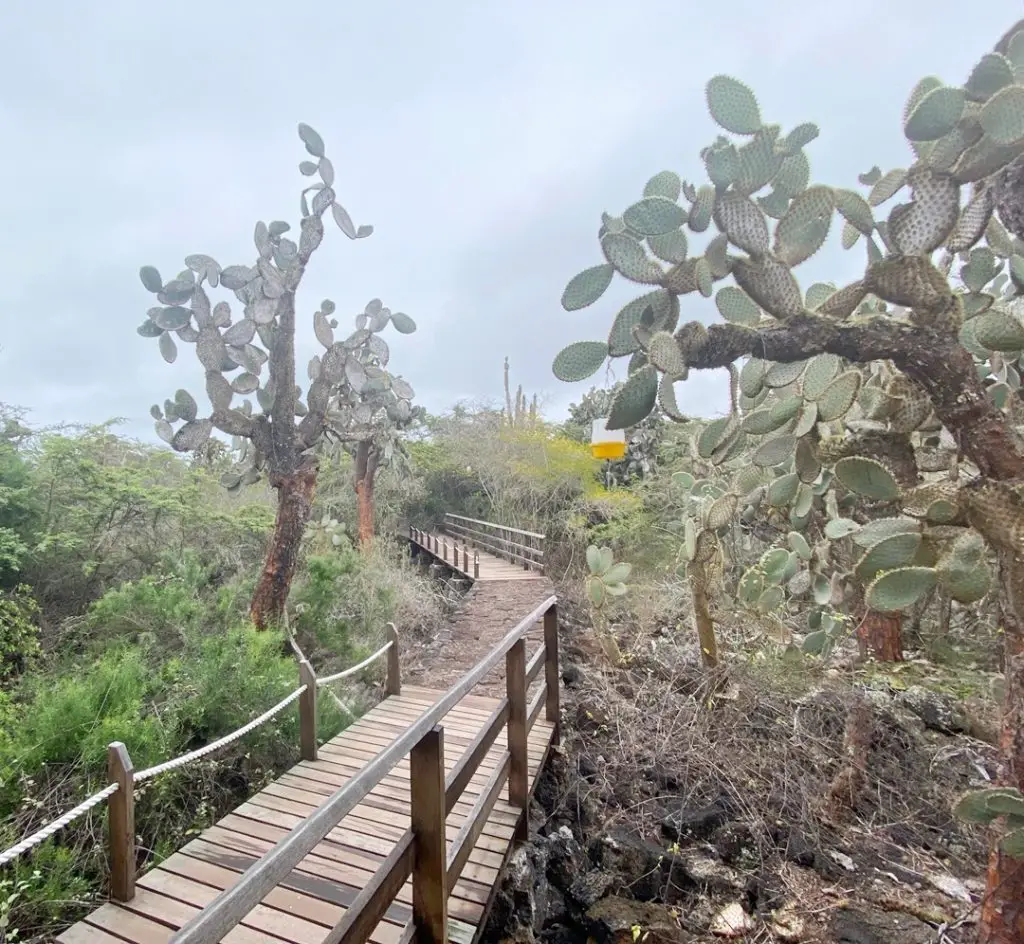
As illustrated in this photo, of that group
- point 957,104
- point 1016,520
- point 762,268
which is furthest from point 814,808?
point 957,104

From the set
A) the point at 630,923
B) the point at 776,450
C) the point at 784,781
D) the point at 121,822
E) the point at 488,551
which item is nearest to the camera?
the point at 121,822

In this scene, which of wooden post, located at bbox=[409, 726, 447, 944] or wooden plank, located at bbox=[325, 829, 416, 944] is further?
wooden post, located at bbox=[409, 726, 447, 944]

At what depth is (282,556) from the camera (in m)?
5.20

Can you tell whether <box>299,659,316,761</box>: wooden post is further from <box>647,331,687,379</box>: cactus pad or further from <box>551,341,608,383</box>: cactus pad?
<box>647,331,687,379</box>: cactus pad

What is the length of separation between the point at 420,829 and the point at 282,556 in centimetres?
395

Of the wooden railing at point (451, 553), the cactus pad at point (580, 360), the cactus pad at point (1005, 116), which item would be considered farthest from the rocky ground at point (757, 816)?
the wooden railing at point (451, 553)

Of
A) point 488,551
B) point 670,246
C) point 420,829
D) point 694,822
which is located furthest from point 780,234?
point 488,551

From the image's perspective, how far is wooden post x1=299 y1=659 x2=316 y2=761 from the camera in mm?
3385

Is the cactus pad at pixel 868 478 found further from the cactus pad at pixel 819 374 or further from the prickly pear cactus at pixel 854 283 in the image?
the cactus pad at pixel 819 374

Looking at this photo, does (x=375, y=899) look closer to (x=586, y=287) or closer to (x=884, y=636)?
(x=586, y=287)

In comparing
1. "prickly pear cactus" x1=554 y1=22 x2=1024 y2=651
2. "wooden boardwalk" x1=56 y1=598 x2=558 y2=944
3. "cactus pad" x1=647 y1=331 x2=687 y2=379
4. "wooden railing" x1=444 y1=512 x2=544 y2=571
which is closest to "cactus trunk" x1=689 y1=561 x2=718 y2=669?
"wooden boardwalk" x1=56 y1=598 x2=558 y2=944

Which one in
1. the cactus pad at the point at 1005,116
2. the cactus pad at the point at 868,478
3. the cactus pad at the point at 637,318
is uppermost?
the cactus pad at the point at 1005,116

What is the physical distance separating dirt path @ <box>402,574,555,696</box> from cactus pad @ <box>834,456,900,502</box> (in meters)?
3.54

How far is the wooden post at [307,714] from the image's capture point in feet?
11.1
